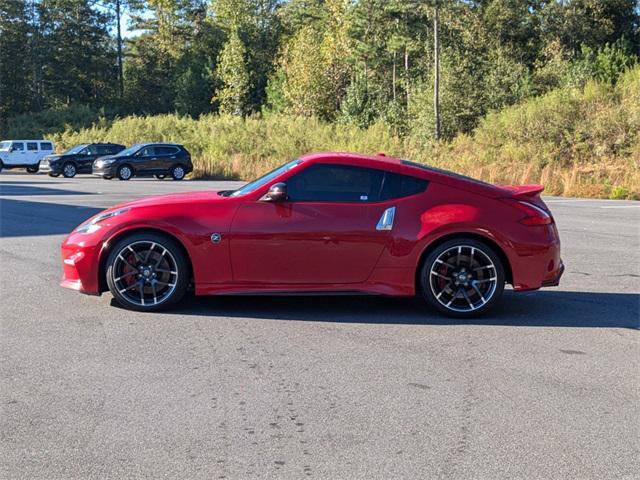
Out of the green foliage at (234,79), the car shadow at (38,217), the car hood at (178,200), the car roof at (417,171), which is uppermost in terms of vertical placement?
the green foliage at (234,79)

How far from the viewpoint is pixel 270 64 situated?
76250 mm

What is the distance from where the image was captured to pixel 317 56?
61.6 metres

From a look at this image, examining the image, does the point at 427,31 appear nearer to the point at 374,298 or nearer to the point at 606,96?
the point at 606,96

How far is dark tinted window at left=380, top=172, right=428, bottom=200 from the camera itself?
6848 mm

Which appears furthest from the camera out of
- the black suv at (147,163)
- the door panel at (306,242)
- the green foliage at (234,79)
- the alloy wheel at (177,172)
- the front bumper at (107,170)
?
the green foliage at (234,79)

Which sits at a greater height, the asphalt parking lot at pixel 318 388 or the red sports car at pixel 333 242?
the red sports car at pixel 333 242

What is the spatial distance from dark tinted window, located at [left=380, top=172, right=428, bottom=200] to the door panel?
0.18m

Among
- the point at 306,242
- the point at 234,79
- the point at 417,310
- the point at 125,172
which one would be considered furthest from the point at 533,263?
the point at 234,79

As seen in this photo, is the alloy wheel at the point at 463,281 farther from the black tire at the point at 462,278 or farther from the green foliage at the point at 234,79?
the green foliage at the point at 234,79

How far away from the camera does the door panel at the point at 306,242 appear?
6.70 metres

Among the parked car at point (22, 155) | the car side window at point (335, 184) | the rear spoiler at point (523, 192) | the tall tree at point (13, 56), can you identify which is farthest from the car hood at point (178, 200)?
the tall tree at point (13, 56)

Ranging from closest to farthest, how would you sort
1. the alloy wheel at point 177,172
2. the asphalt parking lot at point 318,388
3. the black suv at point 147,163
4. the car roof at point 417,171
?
1. the asphalt parking lot at point 318,388
2. the car roof at point 417,171
3. the black suv at point 147,163
4. the alloy wheel at point 177,172

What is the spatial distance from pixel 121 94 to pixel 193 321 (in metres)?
78.3

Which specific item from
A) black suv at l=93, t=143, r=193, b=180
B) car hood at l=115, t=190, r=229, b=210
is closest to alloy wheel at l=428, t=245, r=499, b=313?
car hood at l=115, t=190, r=229, b=210
